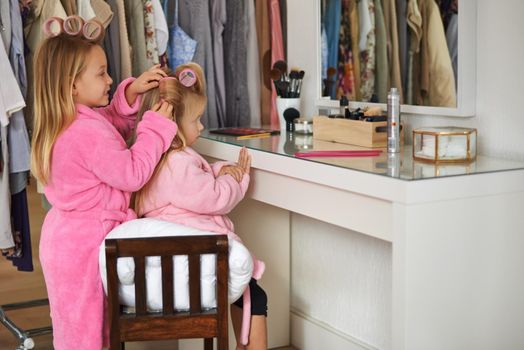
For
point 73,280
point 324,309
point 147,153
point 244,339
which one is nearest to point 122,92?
point 147,153

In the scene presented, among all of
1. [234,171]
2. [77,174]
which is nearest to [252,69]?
[234,171]

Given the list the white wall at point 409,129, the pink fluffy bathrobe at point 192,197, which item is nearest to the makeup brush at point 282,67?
the white wall at point 409,129

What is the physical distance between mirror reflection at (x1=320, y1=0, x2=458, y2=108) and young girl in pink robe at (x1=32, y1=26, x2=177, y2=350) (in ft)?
2.54

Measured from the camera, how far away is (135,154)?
2195 millimetres

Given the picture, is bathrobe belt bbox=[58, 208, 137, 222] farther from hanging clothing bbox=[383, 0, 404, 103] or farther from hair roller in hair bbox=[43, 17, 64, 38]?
hanging clothing bbox=[383, 0, 404, 103]

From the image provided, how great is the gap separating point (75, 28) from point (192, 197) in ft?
1.92

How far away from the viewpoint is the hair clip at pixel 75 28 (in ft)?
7.32

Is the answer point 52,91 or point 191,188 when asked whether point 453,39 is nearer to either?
point 191,188

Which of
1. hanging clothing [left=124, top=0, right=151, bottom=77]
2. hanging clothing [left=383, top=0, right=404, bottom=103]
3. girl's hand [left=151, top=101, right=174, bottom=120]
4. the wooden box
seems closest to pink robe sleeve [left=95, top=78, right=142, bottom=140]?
girl's hand [left=151, top=101, right=174, bottom=120]

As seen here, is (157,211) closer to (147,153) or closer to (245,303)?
(147,153)

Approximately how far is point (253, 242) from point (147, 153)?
2.67ft

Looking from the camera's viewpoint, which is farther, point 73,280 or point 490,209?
point 73,280

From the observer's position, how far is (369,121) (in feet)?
8.11

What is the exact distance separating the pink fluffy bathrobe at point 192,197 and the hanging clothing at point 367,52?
0.67 m
